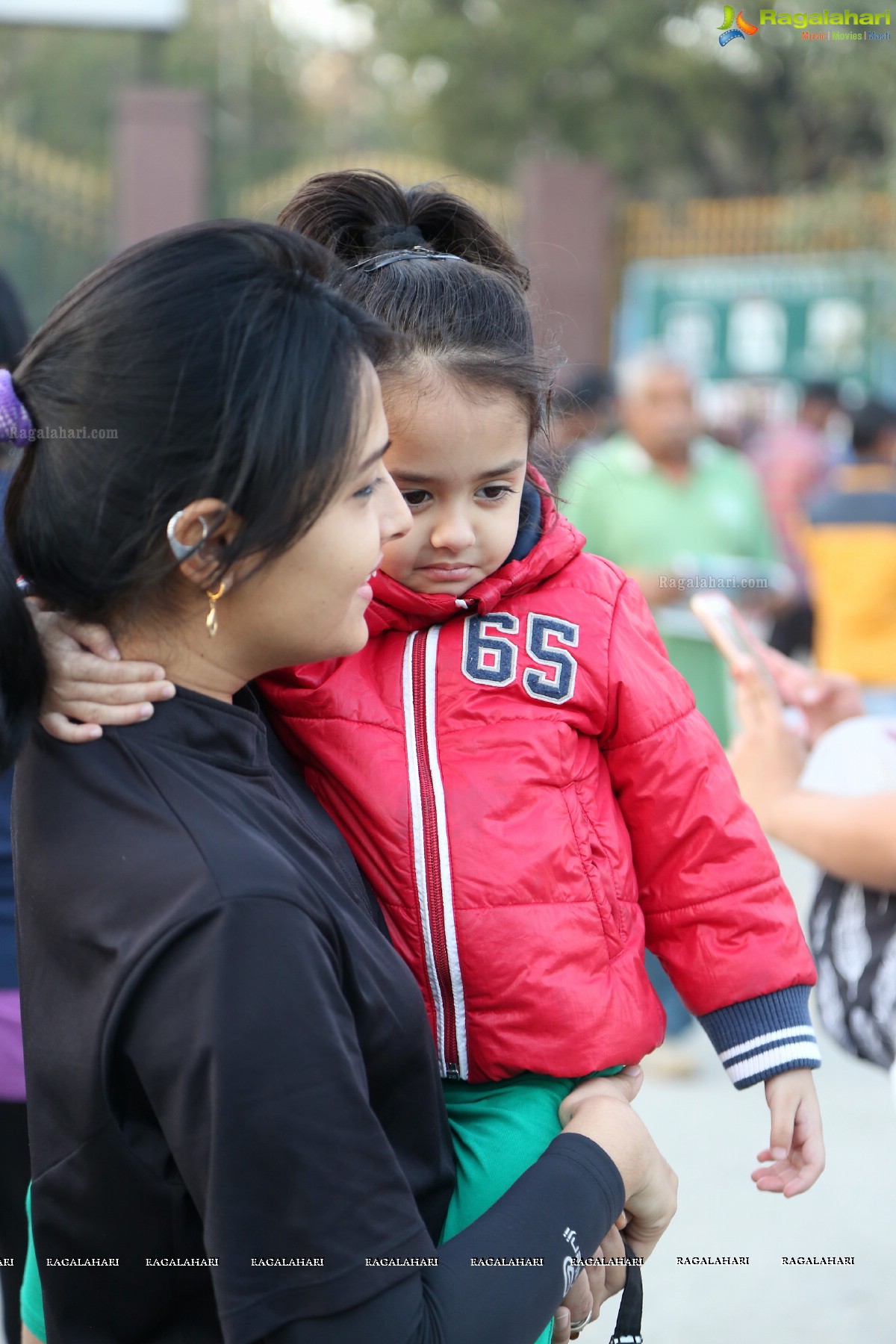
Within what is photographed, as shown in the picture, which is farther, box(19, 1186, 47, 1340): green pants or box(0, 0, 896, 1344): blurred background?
box(0, 0, 896, 1344): blurred background

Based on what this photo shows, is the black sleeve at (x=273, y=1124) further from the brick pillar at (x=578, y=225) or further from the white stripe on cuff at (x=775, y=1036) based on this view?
the brick pillar at (x=578, y=225)

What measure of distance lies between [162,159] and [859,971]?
1185 cm

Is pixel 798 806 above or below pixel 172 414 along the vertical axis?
below

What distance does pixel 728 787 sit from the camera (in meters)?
1.47

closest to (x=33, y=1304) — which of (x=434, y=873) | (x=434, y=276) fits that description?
(x=434, y=873)

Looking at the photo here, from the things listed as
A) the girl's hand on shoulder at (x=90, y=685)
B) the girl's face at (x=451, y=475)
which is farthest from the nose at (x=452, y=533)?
the girl's hand on shoulder at (x=90, y=685)

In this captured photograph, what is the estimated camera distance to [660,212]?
12.4 m

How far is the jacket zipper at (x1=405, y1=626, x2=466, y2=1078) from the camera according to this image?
52.4 inches

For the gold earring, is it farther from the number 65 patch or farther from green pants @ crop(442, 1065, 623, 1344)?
green pants @ crop(442, 1065, 623, 1344)

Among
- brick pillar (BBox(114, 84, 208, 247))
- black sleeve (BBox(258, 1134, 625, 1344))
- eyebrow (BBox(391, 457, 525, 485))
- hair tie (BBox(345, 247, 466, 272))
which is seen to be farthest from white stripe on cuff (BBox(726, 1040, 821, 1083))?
brick pillar (BBox(114, 84, 208, 247))

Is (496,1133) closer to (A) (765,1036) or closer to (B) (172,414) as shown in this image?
(A) (765,1036)

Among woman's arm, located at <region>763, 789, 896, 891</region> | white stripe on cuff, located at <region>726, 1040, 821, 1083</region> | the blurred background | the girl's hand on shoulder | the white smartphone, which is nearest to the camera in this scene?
the girl's hand on shoulder

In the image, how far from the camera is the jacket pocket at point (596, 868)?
138 cm

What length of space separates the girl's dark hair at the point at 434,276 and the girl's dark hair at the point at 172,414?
310mm
